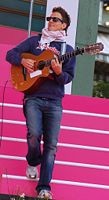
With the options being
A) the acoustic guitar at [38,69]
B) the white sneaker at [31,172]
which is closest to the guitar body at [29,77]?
the acoustic guitar at [38,69]

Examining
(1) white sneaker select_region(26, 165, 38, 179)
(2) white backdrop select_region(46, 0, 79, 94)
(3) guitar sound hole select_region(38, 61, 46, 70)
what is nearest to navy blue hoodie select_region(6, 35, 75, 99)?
(3) guitar sound hole select_region(38, 61, 46, 70)

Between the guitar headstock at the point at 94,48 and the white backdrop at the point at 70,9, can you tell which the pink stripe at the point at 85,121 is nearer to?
the guitar headstock at the point at 94,48

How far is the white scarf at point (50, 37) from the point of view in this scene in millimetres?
4883

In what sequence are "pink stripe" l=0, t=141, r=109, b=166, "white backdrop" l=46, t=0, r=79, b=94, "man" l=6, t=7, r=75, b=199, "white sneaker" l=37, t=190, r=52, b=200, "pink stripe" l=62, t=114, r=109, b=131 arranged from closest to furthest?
"white sneaker" l=37, t=190, r=52, b=200 → "man" l=6, t=7, r=75, b=199 → "pink stripe" l=0, t=141, r=109, b=166 → "pink stripe" l=62, t=114, r=109, b=131 → "white backdrop" l=46, t=0, r=79, b=94

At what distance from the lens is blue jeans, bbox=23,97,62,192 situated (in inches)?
186

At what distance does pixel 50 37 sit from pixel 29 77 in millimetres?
396

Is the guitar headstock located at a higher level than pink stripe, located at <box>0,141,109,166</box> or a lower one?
higher

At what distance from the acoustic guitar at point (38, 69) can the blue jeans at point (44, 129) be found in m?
0.14

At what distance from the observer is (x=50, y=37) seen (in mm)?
4906

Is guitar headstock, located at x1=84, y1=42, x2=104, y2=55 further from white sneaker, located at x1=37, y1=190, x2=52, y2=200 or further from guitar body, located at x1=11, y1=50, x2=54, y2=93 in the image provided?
white sneaker, located at x1=37, y1=190, x2=52, y2=200

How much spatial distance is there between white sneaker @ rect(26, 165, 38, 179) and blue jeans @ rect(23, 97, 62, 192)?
263 millimetres

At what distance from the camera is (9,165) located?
538 centimetres

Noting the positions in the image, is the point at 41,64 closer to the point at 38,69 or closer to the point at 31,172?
the point at 38,69

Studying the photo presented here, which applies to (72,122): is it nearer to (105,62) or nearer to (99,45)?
(99,45)
